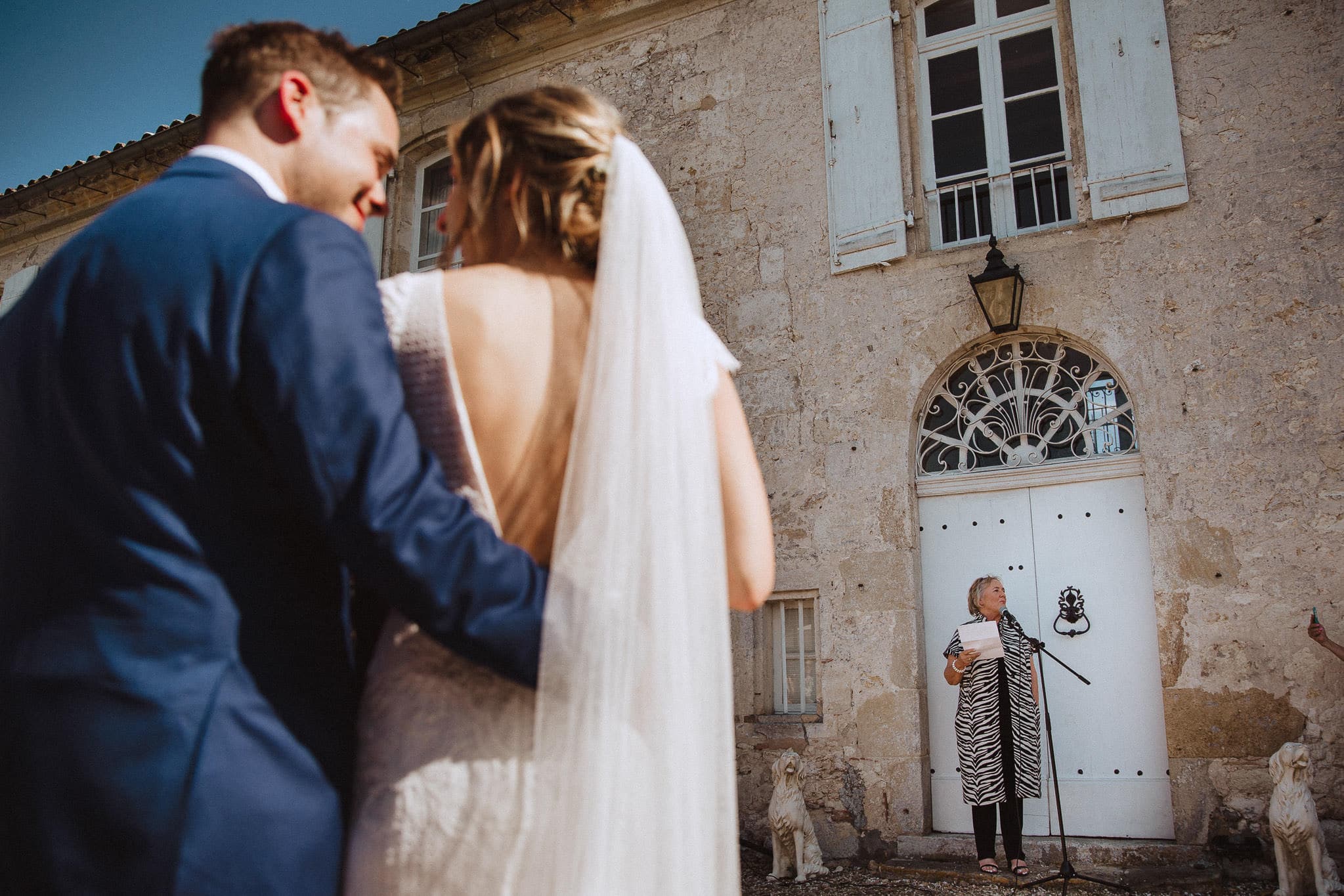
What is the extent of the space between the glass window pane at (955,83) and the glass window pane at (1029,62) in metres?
0.27

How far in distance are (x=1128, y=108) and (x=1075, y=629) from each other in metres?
3.78

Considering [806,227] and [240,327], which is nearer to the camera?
[240,327]

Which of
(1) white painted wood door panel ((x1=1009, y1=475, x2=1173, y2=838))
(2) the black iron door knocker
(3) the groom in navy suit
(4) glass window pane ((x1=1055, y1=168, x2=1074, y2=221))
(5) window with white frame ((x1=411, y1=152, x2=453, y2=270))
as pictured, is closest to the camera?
(3) the groom in navy suit

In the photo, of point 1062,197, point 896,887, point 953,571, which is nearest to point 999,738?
point 896,887

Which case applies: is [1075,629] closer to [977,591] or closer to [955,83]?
[977,591]

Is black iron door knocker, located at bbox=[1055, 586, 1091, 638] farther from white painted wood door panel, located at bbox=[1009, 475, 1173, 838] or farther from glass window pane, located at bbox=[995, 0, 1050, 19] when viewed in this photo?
glass window pane, located at bbox=[995, 0, 1050, 19]

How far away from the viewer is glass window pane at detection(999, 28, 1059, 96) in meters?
8.03

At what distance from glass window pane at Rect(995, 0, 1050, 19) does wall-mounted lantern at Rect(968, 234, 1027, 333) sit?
225cm

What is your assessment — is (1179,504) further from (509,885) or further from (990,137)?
(509,885)

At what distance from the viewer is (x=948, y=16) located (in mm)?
8508

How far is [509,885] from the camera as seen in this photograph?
1188 mm

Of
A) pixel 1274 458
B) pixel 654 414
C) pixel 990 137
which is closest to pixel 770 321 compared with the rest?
pixel 990 137

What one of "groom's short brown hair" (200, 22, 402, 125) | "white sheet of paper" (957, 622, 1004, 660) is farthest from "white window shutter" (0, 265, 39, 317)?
"groom's short brown hair" (200, 22, 402, 125)

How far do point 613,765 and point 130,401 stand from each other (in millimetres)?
714
